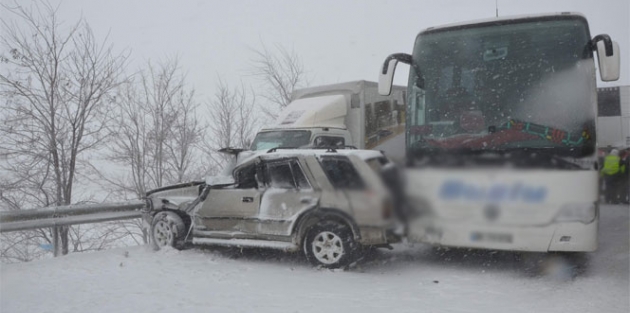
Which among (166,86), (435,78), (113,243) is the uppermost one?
(166,86)

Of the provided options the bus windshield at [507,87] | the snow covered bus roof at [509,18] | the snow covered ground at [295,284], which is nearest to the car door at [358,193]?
the bus windshield at [507,87]

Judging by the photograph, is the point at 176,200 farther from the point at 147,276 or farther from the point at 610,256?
the point at 610,256

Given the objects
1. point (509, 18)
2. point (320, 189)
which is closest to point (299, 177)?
point (320, 189)

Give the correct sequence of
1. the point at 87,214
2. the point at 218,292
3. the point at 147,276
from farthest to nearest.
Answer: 1. the point at 87,214
2. the point at 147,276
3. the point at 218,292

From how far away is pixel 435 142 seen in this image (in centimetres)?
91

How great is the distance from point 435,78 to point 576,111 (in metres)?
0.30

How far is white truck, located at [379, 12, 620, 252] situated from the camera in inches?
21.7

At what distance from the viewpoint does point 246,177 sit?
1277 millimetres

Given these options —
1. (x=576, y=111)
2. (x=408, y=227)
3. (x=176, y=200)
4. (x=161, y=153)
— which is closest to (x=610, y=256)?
(x=176, y=200)

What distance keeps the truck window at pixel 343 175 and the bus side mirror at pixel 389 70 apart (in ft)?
1.83

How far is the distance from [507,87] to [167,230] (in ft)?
23.1

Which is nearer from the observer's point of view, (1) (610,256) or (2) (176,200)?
(2) (176,200)

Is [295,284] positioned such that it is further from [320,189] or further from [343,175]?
[343,175]

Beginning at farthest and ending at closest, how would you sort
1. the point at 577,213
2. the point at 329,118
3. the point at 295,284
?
the point at 329,118 < the point at 295,284 < the point at 577,213
